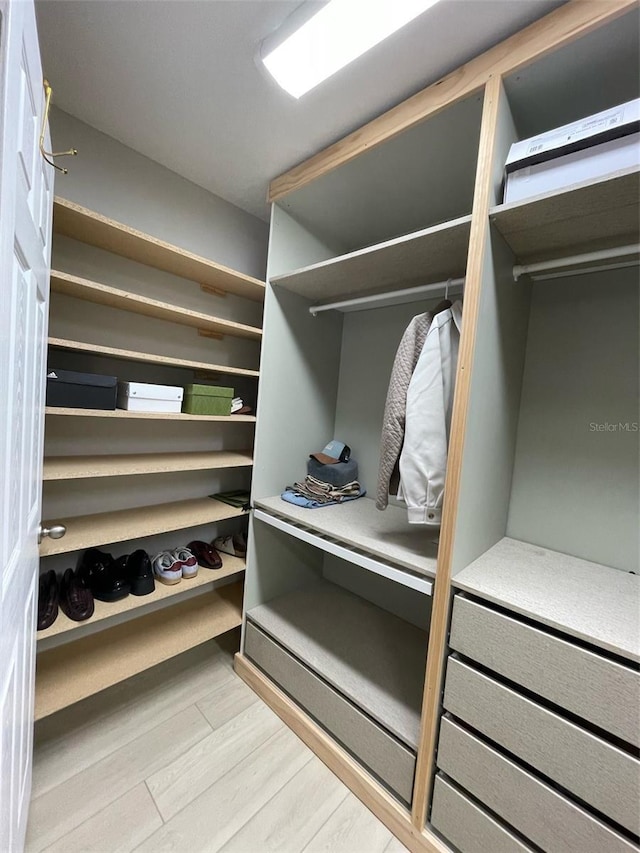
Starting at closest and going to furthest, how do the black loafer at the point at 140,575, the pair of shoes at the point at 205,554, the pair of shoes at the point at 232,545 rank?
1. the black loafer at the point at 140,575
2. the pair of shoes at the point at 205,554
3. the pair of shoes at the point at 232,545

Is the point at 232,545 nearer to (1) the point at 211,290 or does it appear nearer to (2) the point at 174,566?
(2) the point at 174,566

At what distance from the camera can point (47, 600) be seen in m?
1.29

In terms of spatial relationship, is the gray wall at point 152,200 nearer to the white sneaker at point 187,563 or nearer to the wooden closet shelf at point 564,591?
the white sneaker at point 187,563

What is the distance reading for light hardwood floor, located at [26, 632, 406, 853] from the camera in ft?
3.50

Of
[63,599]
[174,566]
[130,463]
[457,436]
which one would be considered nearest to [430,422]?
[457,436]

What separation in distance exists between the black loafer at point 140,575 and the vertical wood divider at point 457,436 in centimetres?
114

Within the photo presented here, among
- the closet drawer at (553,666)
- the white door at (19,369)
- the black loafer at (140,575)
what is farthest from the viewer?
the black loafer at (140,575)

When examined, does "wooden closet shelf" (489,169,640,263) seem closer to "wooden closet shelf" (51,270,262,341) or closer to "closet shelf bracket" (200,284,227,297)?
"wooden closet shelf" (51,270,262,341)

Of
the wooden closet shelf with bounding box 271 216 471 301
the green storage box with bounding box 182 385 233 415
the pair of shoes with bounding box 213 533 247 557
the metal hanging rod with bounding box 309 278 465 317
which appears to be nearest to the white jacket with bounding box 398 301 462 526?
the metal hanging rod with bounding box 309 278 465 317

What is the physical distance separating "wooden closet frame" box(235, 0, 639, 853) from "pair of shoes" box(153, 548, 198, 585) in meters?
0.99

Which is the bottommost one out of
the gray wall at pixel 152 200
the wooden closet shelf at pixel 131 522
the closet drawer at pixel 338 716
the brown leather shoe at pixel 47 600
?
the closet drawer at pixel 338 716

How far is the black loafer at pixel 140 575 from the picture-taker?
4.72 ft

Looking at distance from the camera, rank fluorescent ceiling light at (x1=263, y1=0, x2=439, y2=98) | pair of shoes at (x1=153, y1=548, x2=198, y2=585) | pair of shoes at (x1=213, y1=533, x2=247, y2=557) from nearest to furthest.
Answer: fluorescent ceiling light at (x1=263, y1=0, x2=439, y2=98)
pair of shoes at (x1=153, y1=548, x2=198, y2=585)
pair of shoes at (x1=213, y1=533, x2=247, y2=557)

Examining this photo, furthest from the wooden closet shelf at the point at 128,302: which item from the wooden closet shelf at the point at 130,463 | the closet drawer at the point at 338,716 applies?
the closet drawer at the point at 338,716
